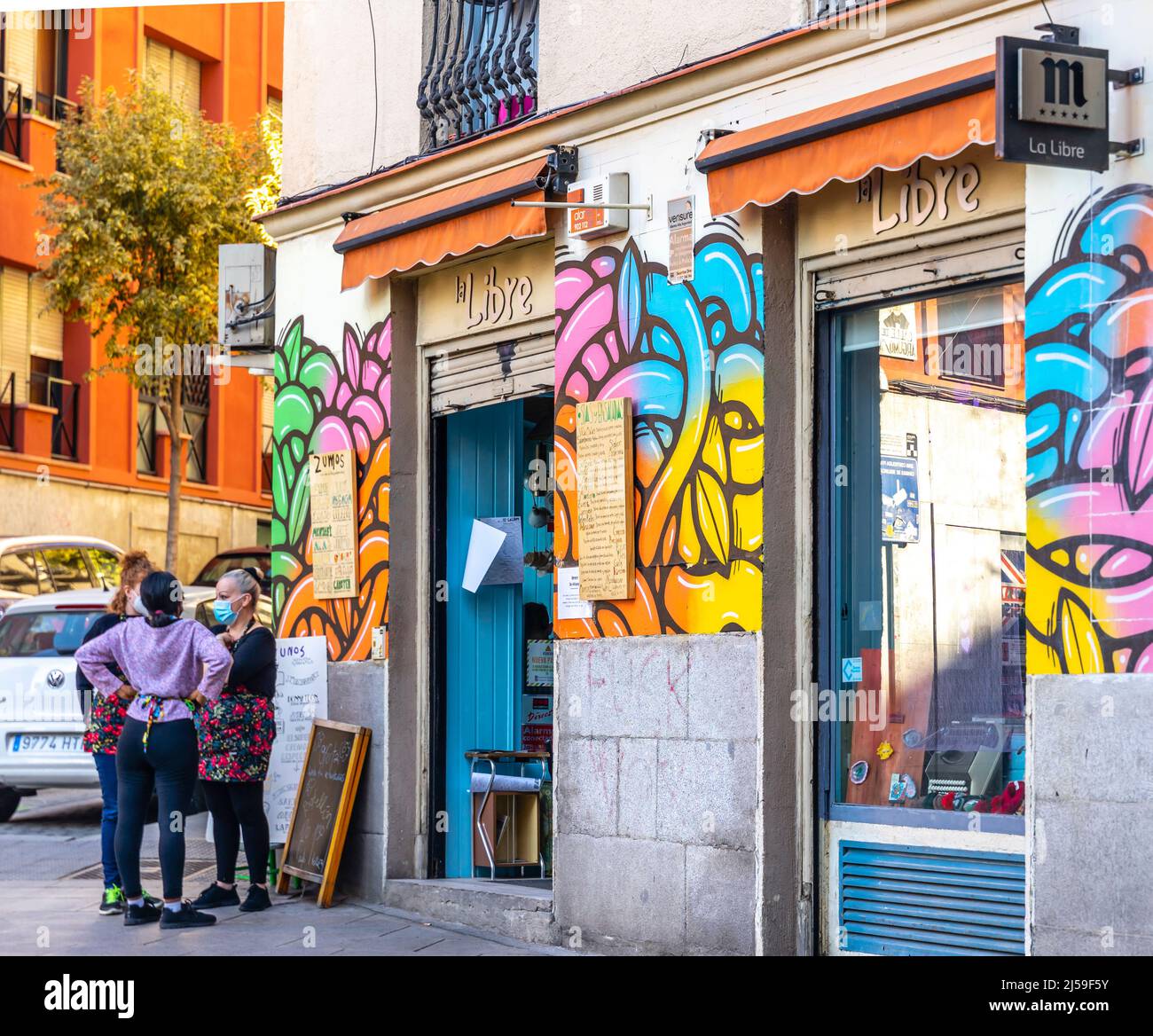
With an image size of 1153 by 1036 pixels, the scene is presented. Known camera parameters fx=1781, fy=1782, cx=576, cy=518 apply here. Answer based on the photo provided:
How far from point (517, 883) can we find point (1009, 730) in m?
3.63

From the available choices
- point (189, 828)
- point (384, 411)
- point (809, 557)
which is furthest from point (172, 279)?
point (809, 557)

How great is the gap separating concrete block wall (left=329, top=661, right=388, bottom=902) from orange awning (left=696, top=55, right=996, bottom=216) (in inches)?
150

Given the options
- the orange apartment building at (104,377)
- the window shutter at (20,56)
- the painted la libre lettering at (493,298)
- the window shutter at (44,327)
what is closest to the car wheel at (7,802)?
the painted la libre lettering at (493,298)

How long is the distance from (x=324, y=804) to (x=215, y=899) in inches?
33.2

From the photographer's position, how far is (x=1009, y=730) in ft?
23.5

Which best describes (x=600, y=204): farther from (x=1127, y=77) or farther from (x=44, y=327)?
(x=44, y=327)

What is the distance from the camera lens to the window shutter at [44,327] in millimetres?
26609

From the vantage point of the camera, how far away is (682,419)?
27.5ft

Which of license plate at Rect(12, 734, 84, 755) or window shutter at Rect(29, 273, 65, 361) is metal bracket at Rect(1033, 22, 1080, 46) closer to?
license plate at Rect(12, 734, 84, 755)

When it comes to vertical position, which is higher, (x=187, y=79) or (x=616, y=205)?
(x=187, y=79)

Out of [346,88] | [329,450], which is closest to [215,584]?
[329,450]

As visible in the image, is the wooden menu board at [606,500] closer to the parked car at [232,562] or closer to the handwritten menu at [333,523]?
the handwritten menu at [333,523]

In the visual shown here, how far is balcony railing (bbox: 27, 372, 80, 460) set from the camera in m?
26.9

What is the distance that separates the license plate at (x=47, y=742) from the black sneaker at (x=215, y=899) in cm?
398
